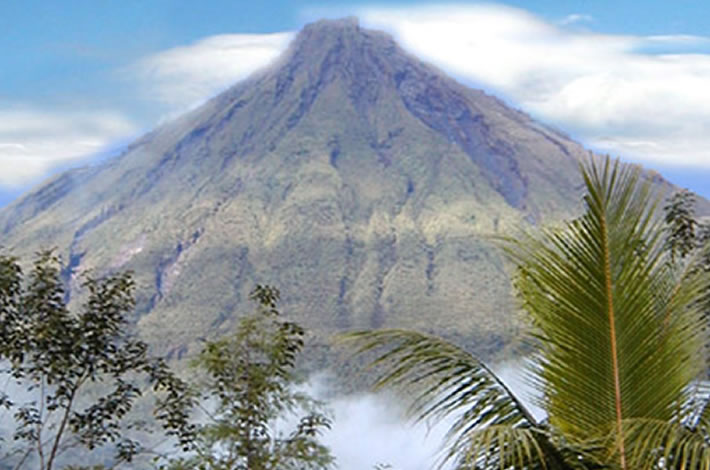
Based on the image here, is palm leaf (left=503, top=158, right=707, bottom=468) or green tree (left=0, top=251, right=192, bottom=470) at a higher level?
green tree (left=0, top=251, right=192, bottom=470)

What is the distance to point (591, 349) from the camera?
4.23 m

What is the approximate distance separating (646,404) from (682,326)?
40 centimetres

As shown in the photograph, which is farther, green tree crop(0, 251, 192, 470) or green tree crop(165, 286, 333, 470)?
green tree crop(0, 251, 192, 470)

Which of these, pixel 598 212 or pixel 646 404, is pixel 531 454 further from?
pixel 598 212

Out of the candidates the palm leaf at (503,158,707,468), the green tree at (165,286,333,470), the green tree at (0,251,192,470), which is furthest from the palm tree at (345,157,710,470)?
the green tree at (0,251,192,470)

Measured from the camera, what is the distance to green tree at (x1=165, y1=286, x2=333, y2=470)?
9.26 metres

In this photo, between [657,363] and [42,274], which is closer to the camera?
[657,363]

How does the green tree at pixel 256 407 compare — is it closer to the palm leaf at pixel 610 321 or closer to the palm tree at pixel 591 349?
the palm tree at pixel 591 349

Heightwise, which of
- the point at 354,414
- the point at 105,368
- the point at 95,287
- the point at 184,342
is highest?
the point at 184,342

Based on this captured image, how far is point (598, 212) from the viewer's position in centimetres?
429

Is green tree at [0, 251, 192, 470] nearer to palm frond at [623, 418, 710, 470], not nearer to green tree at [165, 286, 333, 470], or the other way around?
green tree at [165, 286, 333, 470]

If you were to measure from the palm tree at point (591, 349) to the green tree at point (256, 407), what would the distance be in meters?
4.98

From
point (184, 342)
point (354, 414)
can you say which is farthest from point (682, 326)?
point (184, 342)

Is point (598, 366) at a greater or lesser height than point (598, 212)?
lesser
